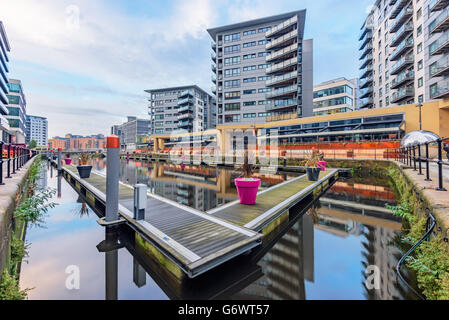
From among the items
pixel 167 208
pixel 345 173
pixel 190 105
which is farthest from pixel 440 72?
pixel 190 105

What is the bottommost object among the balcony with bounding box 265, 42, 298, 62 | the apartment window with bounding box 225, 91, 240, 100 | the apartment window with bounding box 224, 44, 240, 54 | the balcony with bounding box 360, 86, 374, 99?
the apartment window with bounding box 225, 91, 240, 100

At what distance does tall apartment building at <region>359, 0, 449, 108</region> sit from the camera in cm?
2570

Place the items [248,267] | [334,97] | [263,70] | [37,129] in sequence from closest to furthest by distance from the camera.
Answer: [248,267], [263,70], [334,97], [37,129]

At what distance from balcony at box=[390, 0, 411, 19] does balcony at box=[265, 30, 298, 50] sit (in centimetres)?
1648

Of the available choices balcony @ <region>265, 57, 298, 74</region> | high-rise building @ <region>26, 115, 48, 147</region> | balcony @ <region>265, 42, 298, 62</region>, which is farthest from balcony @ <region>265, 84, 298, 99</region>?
high-rise building @ <region>26, 115, 48, 147</region>

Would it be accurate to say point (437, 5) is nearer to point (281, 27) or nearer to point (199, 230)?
point (281, 27)

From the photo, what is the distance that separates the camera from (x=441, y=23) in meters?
24.7

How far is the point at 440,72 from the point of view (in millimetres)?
24984

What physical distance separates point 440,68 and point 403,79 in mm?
9619

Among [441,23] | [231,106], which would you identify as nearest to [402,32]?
[441,23]

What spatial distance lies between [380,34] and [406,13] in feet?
43.3

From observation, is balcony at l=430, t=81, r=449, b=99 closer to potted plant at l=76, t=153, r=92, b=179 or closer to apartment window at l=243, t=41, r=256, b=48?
apartment window at l=243, t=41, r=256, b=48

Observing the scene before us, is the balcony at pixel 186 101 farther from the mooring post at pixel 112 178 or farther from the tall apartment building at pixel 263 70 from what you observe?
the mooring post at pixel 112 178

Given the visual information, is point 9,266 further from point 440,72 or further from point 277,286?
point 440,72
